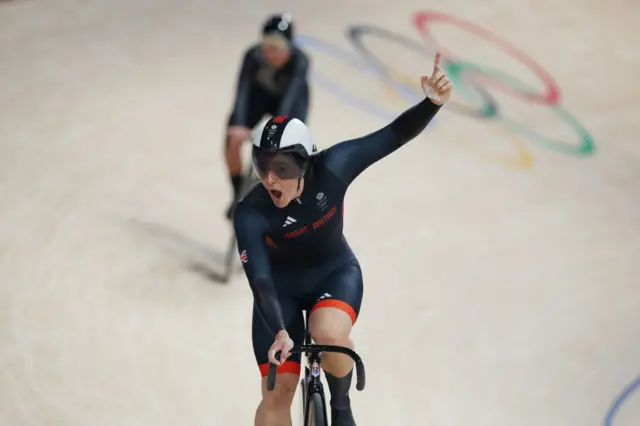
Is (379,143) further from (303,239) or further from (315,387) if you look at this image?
(315,387)

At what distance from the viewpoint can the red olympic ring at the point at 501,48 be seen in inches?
319

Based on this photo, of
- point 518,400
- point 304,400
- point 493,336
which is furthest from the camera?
point 493,336

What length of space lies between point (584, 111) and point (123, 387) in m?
4.75

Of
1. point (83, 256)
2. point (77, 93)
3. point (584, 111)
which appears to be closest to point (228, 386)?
point (83, 256)

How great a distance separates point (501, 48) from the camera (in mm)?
8758

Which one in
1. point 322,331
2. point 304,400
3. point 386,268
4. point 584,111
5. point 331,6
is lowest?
point 304,400

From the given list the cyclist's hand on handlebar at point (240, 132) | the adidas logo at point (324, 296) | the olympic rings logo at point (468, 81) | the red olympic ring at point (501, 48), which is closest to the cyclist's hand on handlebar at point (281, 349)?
the adidas logo at point (324, 296)

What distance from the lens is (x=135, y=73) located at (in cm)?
802

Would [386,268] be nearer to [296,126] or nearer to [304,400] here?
[304,400]

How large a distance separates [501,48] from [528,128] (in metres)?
1.35

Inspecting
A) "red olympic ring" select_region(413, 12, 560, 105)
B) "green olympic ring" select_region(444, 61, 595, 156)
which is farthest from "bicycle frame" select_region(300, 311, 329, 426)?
"red olympic ring" select_region(413, 12, 560, 105)

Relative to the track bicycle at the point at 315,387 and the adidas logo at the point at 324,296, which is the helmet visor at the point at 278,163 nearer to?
the adidas logo at the point at 324,296

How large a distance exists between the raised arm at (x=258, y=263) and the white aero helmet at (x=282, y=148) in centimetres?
19

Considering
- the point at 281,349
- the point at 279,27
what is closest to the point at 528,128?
the point at 279,27
